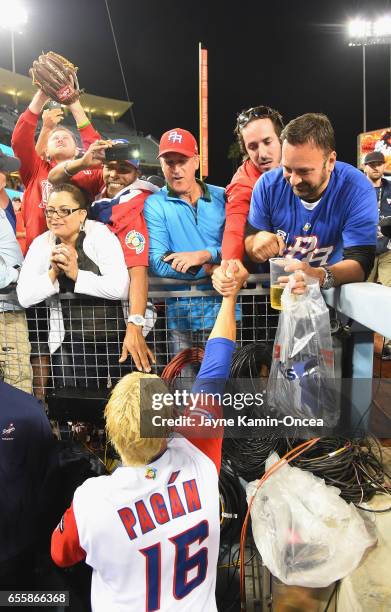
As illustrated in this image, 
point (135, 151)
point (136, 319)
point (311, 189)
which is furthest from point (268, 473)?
point (135, 151)

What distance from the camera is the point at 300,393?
1660 millimetres

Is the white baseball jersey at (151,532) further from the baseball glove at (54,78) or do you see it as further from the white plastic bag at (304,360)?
the baseball glove at (54,78)

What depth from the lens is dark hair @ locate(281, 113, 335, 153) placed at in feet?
5.28

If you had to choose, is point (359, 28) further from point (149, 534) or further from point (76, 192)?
point (149, 534)

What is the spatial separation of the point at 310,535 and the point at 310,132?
154 cm

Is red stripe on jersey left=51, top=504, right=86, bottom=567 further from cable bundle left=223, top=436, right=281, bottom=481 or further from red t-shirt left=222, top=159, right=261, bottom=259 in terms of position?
red t-shirt left=222, top=159, right=261, bottom=259

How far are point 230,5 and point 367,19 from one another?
11.2 ft

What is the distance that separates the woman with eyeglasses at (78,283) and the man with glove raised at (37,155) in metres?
0.11

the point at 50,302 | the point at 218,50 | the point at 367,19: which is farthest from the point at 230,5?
the point at 50,302

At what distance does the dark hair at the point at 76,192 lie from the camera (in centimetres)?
211

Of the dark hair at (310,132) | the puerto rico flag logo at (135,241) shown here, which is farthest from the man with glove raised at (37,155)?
the dark hair at (310,132)

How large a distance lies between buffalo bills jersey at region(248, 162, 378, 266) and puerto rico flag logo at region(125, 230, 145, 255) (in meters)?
0.57

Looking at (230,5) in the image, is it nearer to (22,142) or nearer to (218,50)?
(218,50)

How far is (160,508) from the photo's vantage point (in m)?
1.18
